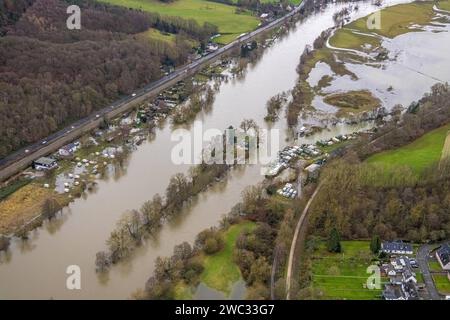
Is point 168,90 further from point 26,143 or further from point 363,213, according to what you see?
point 363,213

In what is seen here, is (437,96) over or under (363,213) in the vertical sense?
over

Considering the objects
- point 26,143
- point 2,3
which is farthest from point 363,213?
point 2,3

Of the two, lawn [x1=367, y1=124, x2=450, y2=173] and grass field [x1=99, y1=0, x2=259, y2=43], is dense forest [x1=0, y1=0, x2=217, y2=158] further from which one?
lawn [x1=367, y1=124, x2=450, y2=173]

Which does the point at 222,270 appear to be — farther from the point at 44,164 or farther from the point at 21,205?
the point at 44,164

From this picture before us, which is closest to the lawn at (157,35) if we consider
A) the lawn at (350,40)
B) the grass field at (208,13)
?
the grass field at (208,13)

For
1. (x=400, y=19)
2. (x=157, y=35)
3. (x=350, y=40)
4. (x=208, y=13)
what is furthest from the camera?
(x=400, y=19)

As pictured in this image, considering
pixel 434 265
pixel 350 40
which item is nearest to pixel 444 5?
pixel 350 40

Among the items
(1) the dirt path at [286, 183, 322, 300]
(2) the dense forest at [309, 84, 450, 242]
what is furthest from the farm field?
(1) the dirt path at [286, 183, 322, 300]
